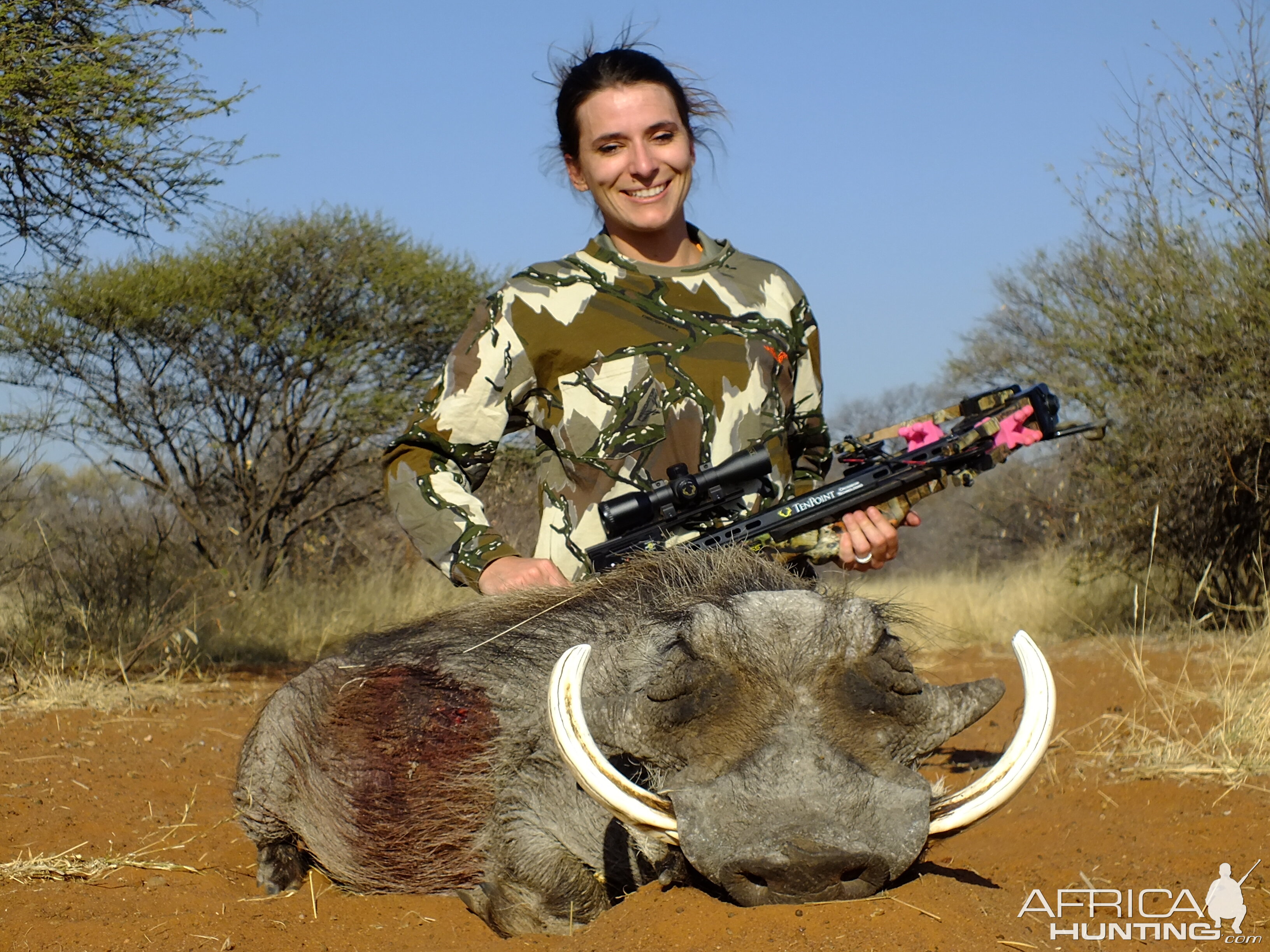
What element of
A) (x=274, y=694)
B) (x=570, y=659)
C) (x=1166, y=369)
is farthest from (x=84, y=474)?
(x=570, y=659)

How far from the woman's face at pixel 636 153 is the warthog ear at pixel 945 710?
1519mm

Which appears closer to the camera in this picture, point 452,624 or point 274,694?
point 452,624

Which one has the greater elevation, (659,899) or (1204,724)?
(659,899)

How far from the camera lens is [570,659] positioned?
6.70ft

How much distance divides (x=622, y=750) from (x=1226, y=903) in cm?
132

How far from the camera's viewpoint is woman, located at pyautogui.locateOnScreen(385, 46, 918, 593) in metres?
3.02

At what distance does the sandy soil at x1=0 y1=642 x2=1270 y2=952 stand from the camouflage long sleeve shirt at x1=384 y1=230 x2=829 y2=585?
92 cm

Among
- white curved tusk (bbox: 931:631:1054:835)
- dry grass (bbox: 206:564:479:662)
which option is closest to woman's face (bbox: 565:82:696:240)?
white curved tusk (bbox: 931:631:1054:835)

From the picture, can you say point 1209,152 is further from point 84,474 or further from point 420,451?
point 84,474

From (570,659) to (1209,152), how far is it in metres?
7.33

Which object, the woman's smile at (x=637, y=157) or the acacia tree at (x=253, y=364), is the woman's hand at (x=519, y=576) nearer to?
the woman's smile at (x=637, y=157)

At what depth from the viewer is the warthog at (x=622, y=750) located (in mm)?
1881

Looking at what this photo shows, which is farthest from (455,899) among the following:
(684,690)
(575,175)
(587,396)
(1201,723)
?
(1201,723)

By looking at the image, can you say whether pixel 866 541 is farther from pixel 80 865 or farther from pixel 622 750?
pixel 80 865
